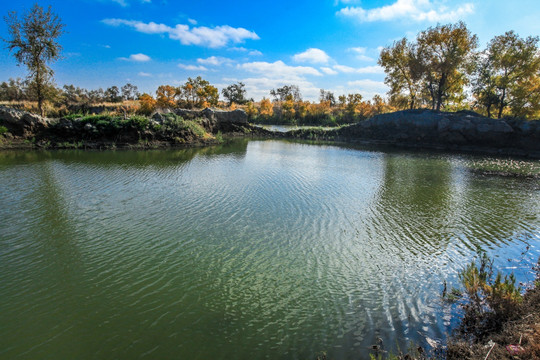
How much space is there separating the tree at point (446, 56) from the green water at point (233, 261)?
101 ft

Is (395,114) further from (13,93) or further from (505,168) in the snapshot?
(13,93)

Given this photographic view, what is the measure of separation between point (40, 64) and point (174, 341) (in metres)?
37.7

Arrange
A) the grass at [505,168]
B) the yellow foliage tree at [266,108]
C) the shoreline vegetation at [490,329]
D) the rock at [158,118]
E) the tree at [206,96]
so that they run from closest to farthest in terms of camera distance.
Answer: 1. the shoreline vegetation at [490,329]
2. the grass at [505,168]
3. the rock at [158,118]
4. the tree at [206,96]
5. the yellow foliage tree at [266,108]

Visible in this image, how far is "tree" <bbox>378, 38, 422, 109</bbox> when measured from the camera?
43500 mm

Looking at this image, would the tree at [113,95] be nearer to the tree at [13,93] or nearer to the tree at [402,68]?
the tree at [13,93]

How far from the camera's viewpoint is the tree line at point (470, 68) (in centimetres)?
3703

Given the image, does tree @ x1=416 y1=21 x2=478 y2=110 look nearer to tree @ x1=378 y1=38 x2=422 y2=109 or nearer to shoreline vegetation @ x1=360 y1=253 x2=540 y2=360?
tree @ x1=378 y1=38 x2=422 y2=109

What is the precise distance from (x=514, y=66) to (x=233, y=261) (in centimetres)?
4823

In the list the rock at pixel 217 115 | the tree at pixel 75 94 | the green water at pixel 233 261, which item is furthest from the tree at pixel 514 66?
the tree at pixel 75 94

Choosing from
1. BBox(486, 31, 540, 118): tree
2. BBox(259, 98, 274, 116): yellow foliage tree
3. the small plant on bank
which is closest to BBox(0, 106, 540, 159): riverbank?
BBox(486, 31, 540, 118): tree

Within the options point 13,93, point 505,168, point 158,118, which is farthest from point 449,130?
point 13,93

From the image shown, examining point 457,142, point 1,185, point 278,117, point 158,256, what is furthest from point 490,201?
point 278,117

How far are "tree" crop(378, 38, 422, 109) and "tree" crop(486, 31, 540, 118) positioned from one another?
30.9ft

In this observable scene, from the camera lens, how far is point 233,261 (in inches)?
316
